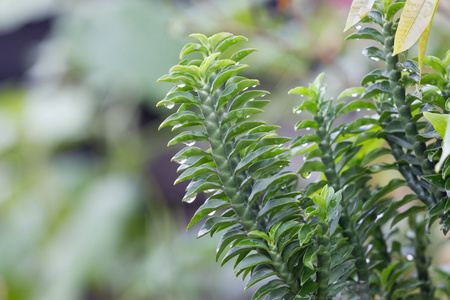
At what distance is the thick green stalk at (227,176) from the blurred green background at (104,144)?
0.61 meters

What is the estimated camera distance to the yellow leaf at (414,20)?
16 centimetres

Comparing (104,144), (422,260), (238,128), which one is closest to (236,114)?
(238,128)

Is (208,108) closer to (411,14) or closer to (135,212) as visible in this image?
(411,14)

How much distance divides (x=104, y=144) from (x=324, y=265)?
3.57ft

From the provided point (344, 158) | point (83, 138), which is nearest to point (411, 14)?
point (344, 158)

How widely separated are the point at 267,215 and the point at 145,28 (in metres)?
0.91

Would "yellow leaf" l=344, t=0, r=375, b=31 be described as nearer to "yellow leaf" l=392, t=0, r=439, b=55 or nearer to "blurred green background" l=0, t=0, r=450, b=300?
"yellow leaf" l=392, t=0, r=439, b=55

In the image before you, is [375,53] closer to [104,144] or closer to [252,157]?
[252,157]

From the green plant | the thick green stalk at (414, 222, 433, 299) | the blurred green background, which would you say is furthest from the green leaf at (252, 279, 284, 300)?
the blurred green background

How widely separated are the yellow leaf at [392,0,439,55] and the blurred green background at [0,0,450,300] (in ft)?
2.07

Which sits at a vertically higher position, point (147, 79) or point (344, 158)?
point (147, 79)

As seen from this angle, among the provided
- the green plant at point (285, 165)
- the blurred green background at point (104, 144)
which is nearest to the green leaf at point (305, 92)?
the green plant at point (285, 165)

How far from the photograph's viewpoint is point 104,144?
1217 millimetres

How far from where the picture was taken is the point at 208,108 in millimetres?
185
